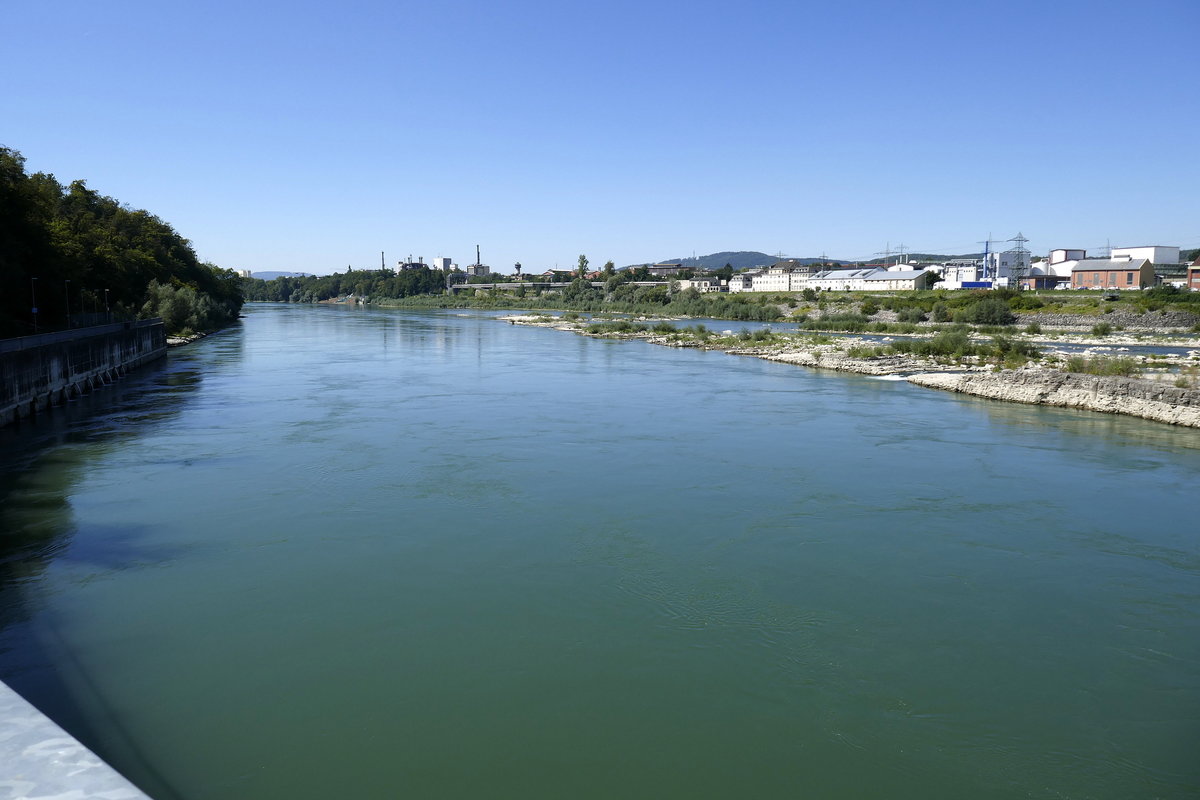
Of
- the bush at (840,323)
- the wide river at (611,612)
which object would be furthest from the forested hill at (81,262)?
the bush at (840,323)

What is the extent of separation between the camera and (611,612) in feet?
24.4

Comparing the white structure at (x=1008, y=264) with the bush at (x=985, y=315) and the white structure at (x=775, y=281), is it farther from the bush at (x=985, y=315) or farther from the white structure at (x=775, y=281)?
the bush at (x=985, y=315)

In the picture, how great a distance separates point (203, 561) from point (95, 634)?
1.79 metres

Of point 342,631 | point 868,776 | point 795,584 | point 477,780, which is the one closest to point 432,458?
point 342,631

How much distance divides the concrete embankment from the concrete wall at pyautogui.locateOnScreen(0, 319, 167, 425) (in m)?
24.0

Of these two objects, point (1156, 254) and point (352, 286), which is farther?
point (352, 286)

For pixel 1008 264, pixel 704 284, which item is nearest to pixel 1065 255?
pixel 1008 264

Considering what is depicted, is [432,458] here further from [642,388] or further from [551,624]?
[642,388]

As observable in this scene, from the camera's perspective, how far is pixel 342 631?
7.06m

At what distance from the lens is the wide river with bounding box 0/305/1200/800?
17.5 feet

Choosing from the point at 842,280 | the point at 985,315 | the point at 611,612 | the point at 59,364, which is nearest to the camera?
the point at 611,612

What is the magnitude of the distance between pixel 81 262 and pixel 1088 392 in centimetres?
3444

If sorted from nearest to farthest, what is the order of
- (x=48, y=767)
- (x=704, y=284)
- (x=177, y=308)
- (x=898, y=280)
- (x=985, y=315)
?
(x=48, y=767)
(x=177, y=308)
(x=985, y=315)
(x=898, y=280)
(x=704, y=284)

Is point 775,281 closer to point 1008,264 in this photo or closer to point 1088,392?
point 1008,264
